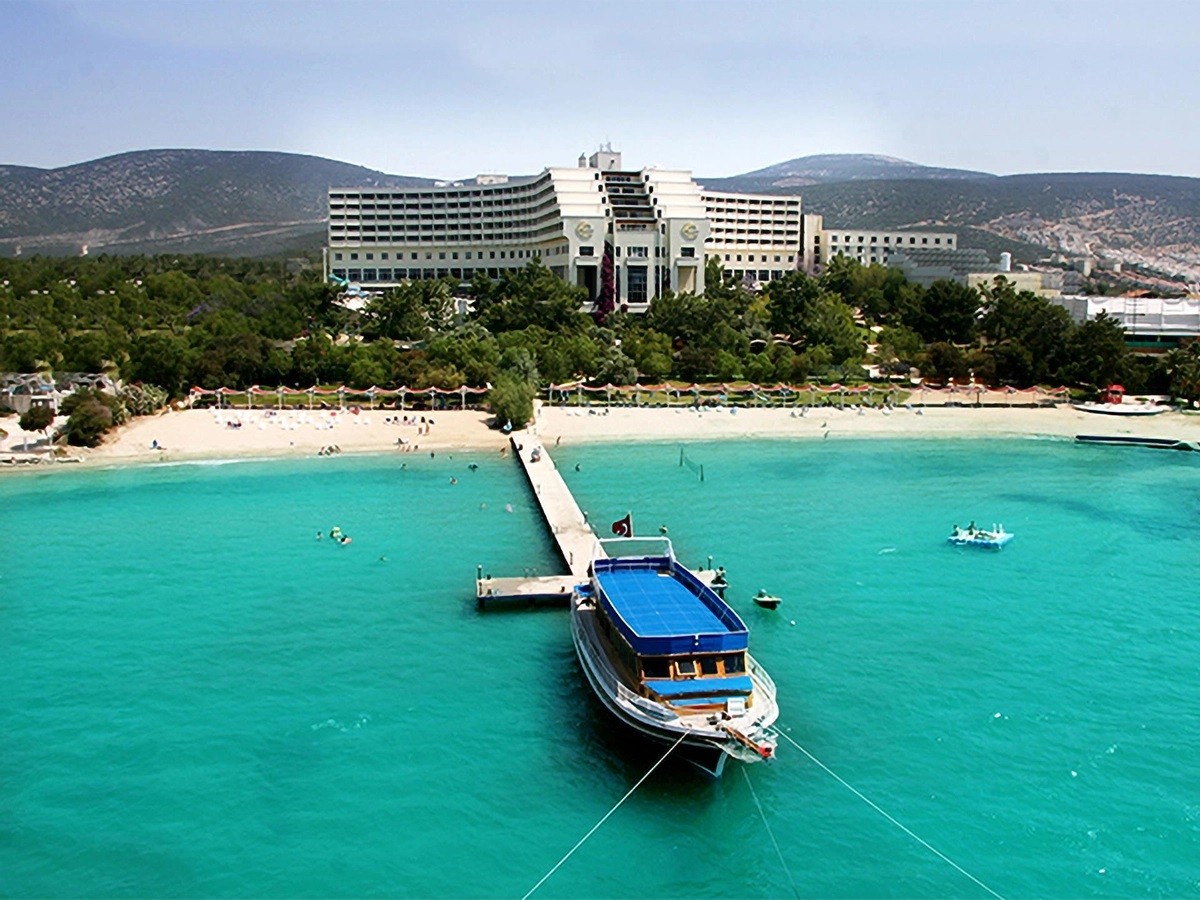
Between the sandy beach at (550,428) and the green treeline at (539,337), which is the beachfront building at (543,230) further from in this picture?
the sandy beach at (550,428)

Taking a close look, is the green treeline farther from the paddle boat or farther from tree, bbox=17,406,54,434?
the paddle boat

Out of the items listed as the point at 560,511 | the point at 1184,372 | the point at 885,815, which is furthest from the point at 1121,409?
the point at 885,815

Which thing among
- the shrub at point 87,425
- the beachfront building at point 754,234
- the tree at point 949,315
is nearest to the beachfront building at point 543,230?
the beachfront building at point 754,234

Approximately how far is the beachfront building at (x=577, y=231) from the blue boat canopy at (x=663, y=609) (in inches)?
3286

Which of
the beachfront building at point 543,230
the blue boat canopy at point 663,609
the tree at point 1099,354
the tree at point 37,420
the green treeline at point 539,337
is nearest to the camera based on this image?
the blue boat canopy at point 663,609

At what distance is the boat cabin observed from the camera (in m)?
26.5

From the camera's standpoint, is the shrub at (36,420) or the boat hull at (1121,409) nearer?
the shrub at (36,420)

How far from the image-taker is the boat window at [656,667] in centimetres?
2725

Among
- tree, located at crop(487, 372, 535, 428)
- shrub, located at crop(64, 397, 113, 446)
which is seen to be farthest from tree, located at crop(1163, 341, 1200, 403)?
shrub, located at crop(64, 397, 113, 446)

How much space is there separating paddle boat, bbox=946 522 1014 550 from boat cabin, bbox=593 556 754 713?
18310 millimetres

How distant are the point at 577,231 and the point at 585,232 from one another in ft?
3.25

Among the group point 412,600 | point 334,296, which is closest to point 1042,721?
point 412,600

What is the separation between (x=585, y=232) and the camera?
12600cm

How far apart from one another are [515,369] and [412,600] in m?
46.3
